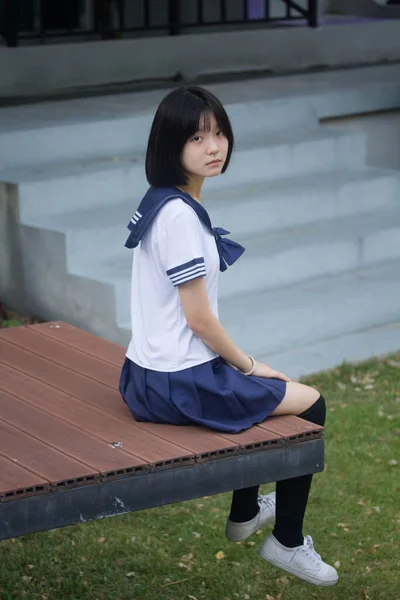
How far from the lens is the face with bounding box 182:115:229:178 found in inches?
148

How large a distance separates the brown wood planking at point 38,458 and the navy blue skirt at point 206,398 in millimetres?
377

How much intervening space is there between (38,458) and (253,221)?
4.49 meters

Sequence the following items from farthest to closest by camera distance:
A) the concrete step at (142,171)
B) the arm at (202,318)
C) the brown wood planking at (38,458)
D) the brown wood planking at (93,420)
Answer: the concrete step at (142,171) → the arm at (202,318) → the brown wood planking at (93,420) → the brown wood planking at (38,458)

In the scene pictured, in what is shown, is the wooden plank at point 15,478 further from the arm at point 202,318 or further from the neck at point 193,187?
the neck at point 193,187

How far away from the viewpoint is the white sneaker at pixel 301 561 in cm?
404

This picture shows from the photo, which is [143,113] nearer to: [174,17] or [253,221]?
[253,221]


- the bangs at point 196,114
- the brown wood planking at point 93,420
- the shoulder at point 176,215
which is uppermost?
the bangs at point 196,114

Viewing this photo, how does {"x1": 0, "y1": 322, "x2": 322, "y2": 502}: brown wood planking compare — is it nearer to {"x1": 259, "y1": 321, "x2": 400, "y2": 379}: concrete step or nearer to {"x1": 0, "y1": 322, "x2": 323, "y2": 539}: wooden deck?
{"x1": 0, "y1": 322, "x2": 323, "y2": 539}: wooden deck

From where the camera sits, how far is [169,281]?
3.79 metres

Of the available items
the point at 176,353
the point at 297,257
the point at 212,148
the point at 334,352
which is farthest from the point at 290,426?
the point at 297,257

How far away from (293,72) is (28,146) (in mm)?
3941

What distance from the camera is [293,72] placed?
11.1 metres

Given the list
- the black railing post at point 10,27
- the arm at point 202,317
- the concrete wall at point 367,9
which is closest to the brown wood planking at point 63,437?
the arm at point 202,317

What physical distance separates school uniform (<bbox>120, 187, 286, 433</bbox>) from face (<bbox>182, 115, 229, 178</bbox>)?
0.31 ft
